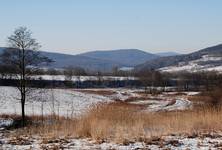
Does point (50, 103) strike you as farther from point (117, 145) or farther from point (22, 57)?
point (117, 145)

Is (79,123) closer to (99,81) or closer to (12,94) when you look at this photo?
(12,94)

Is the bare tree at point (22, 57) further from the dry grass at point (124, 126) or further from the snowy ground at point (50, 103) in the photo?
the dry grass at point (124, 126)

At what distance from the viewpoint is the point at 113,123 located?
1182 cm

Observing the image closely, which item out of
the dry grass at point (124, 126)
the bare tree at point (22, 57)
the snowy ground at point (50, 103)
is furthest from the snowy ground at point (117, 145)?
the bare tree at point (22, 57)

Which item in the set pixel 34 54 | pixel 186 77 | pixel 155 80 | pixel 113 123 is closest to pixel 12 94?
pixel 34 54

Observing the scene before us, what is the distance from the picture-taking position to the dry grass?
33.2ft

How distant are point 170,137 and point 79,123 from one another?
2.43 m

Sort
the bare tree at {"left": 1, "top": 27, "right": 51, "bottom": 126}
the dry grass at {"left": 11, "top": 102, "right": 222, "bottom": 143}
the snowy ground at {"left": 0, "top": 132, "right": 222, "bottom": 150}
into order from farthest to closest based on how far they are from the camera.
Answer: the bare tree at {"left": 1, "top": 27, "right": 51, "bottom": 126}
the dry grass at {"left": 11, "top": 102, "right": 222, "bottom": 143}
the snowy ground at {"left": 0, "top": 132, "right": 222, "bottom": 150}

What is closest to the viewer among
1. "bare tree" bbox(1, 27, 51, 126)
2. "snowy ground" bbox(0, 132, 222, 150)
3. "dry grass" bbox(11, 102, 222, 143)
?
"snowy ground" bbox(0, 132, 222, 150)

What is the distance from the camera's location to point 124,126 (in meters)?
11.4

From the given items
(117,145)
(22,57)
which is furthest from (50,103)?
(117,145)

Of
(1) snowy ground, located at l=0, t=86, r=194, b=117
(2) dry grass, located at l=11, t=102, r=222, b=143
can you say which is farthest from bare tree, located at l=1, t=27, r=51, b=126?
(2) dry grass, located at l=11, t=102, r=222, b=143

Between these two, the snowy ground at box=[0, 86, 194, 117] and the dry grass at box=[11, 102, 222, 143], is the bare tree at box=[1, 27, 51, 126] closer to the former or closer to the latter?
the snowy ground at box=[0, 86, 194, 117]

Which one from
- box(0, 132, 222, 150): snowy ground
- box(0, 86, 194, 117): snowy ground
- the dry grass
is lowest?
box(0, 86, 194, 117): snowy ground
